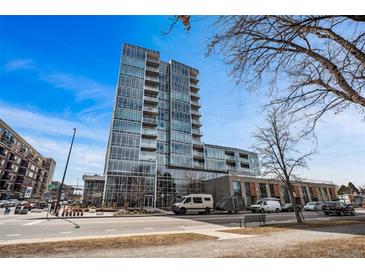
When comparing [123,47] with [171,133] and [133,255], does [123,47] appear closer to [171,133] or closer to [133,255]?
[171,133]

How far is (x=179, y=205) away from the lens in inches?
942

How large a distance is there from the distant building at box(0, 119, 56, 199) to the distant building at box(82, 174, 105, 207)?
19.3 metres

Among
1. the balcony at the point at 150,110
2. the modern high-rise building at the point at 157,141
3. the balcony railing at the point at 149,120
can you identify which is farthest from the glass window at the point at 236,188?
the balcony at the point at 150,110

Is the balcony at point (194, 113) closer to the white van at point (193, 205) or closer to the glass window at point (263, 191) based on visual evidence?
the glass window at point (263, 191)

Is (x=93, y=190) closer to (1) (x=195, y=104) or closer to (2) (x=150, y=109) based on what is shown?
(2) (x=150, y=109)

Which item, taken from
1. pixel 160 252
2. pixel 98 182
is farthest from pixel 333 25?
pixel 98 182

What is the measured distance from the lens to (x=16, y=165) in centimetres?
6650

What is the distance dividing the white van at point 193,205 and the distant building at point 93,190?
21862mm

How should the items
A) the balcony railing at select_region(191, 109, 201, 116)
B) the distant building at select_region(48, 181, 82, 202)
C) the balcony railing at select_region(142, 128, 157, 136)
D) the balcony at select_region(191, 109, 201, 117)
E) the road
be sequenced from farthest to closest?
the balcony railing at select_region(191, 109, 201, 116) → the balcony at select_region(191, 109, 201, 117) → the balcony railing at select_region(142, 128, 157, 136) → the distant building at select_region(48, 181, 82, 202) → the road

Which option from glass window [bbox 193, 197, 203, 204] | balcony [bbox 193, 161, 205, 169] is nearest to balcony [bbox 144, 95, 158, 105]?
balcony [bbox 193, 161, 205, 169]

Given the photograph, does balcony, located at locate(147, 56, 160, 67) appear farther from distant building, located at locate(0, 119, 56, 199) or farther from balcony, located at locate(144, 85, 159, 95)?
distant building, located at locate(0, 119, 56, 199)

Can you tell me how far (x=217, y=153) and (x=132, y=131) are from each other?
83.3 ft

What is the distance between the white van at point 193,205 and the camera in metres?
23.9

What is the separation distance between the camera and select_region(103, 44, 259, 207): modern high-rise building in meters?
40.4
